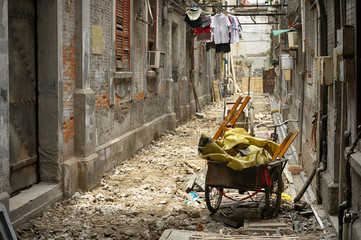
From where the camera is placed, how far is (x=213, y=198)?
7723 mm

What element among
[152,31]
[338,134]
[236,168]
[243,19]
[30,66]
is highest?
[243,19]

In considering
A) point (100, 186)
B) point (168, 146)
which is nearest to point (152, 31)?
point (168, 146)

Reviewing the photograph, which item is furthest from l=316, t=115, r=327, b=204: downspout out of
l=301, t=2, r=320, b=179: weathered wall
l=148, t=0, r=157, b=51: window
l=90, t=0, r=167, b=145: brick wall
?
l=148, t=0, r=157, b=51: window

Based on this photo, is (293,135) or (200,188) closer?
(293,135)

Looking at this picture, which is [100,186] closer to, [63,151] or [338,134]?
[63,151]

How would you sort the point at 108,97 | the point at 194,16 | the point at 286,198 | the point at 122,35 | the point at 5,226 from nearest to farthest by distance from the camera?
the point at 5,226 < the point at 286,198 < the point at 108,97 < the point at 122,35 < the point at 194,16

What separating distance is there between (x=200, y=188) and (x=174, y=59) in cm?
1008

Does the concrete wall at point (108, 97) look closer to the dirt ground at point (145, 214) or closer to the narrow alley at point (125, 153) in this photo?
the narrow alley at point (125, 153)

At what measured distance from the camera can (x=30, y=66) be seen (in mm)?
7398

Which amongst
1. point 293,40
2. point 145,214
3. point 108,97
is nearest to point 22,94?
point 145,214

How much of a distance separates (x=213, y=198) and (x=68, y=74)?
10.3 feet

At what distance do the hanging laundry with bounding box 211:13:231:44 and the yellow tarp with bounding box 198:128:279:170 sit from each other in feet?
36.8

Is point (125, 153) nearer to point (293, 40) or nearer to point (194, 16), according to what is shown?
point (293, 40)

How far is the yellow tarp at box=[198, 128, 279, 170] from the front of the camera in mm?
6531
